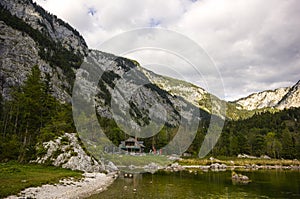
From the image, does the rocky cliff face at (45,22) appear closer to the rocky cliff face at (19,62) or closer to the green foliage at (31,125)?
the rocky cliff face at (19,62)

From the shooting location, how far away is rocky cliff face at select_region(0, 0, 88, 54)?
5886 inches

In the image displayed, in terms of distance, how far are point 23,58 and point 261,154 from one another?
103 metres

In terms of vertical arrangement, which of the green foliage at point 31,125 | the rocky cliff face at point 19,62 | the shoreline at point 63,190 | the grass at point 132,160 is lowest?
the shoreline at point 63,190

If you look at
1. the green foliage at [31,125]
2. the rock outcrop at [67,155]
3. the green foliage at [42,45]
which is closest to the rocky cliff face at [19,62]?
the green foliage at [42,45]

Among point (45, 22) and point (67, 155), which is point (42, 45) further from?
point (67, 155)

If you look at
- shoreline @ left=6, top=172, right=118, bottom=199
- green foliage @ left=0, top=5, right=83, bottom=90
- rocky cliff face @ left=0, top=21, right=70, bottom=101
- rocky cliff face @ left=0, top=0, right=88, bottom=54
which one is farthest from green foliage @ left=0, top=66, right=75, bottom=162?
rocky cliff face @ left=0, top=0, right=88, bottom=54

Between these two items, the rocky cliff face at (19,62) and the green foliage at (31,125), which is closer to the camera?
the green foliage at (31,125)

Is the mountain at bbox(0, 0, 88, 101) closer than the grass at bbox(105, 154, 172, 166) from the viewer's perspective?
No

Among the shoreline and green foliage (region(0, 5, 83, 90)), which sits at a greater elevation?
green foliage (region(0, 5, 83, 90))

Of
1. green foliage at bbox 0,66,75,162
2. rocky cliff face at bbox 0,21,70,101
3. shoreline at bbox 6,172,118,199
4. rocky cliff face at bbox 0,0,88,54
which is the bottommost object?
shoreline at bbox 6,172,118,199

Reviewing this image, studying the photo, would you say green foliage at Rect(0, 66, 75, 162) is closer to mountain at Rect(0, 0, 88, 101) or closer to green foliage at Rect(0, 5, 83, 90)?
mountain at Rect(0, 0, 88, 101)

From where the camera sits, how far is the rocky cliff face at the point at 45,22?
149500 mm

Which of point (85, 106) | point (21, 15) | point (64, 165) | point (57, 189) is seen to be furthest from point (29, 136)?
point (21, 15)

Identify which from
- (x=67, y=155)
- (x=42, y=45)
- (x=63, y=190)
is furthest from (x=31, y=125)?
(x=42, y=45)
